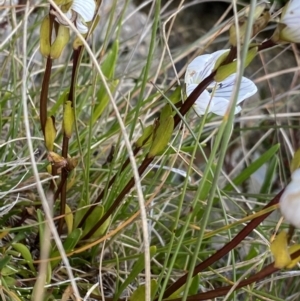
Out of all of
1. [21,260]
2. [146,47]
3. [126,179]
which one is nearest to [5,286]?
[21,260]

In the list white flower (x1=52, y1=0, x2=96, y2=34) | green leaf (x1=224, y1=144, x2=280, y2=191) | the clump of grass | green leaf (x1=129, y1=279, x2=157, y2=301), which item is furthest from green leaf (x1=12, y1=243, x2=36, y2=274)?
green leaf (x1=224, y1=144, x2=280, y2=191)

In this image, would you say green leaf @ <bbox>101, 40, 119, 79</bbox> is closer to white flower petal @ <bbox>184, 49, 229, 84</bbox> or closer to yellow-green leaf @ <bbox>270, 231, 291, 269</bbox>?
A: white flower petal @ <bbox>184, 49, 229, 84</bbox>

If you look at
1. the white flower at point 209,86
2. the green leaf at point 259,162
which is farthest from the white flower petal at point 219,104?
the green leaf at point 259,162

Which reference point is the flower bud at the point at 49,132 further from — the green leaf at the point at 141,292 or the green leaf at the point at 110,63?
the green leaf at the point at 110,63

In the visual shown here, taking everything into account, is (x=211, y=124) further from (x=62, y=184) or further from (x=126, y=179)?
(x=62, y=184)

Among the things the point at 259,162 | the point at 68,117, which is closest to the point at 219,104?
the point at 68,117

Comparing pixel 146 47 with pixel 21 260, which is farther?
pixel 146 47

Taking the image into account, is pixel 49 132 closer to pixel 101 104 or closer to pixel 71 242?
pixel 71 242
